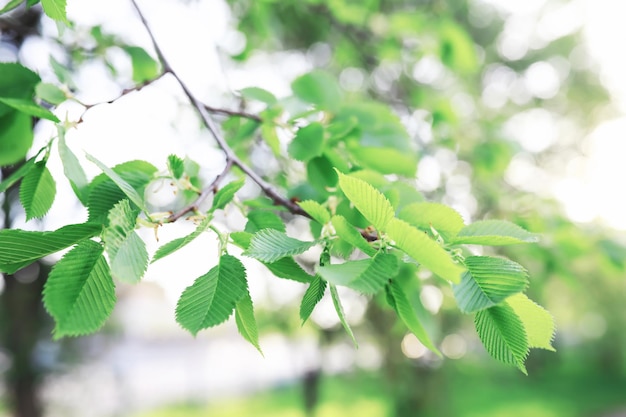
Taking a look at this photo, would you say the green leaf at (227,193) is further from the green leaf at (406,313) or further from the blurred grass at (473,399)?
the blurred grass at (473,399)

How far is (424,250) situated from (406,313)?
0.12 metres

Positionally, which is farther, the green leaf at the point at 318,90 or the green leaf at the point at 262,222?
the green leaf at the point at 318,90

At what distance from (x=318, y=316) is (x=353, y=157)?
15.0 ft

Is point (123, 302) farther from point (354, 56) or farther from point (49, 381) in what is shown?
point (354, 56)

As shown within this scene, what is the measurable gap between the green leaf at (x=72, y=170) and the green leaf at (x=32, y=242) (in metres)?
0.11

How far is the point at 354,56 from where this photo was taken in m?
2.61

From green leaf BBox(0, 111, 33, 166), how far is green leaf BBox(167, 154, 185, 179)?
28cm

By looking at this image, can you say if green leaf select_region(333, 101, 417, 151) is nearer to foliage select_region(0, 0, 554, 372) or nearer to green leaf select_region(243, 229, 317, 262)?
foliage select_region(0, 0, 554, 372)

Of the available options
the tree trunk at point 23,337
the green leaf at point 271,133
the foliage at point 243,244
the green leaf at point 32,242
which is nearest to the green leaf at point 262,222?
the foliage at point 243,244

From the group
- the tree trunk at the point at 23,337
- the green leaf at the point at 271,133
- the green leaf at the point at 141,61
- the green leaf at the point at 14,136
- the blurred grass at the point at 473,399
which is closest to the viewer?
the green leaf at the point at 14,136

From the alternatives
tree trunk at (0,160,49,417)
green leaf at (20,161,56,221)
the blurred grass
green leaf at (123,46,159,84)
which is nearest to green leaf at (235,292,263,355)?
green leaf at (20,161,56,221)

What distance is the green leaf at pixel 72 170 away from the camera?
59 centimetres

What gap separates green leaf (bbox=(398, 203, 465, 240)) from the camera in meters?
0.55

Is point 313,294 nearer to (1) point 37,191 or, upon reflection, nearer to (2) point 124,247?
(2) point 124,247
